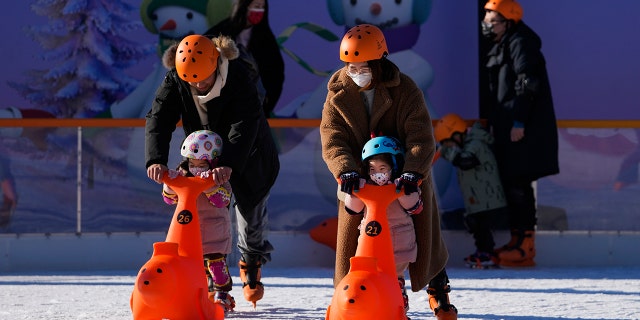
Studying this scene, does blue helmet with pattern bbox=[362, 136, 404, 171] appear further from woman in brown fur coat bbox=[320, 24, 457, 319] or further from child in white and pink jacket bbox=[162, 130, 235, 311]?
child in white and pink jacket bbox=[162, 130, 235, 311]

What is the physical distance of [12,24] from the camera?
35.1 ft

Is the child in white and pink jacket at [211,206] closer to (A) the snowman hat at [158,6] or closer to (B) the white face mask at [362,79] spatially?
(B) the white face mask at [362,79]

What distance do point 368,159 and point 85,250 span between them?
4356mm

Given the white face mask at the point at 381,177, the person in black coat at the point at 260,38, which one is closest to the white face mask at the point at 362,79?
the white face mask at the point at 381,177

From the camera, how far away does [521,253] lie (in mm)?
9562

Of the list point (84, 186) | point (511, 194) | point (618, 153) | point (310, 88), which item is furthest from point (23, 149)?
point (618, 153)

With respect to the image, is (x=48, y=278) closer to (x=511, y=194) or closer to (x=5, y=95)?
(x=5, y=95)

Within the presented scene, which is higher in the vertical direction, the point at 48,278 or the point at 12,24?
the point at 12,24

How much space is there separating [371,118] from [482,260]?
12.8 ft

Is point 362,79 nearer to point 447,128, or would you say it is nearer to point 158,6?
point 447,128

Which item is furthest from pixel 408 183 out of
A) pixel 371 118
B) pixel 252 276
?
pixel 252 276

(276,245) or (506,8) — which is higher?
(506,8)

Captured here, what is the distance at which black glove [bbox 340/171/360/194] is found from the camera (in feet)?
17.6

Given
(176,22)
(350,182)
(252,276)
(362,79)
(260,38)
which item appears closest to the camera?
(350,182)
